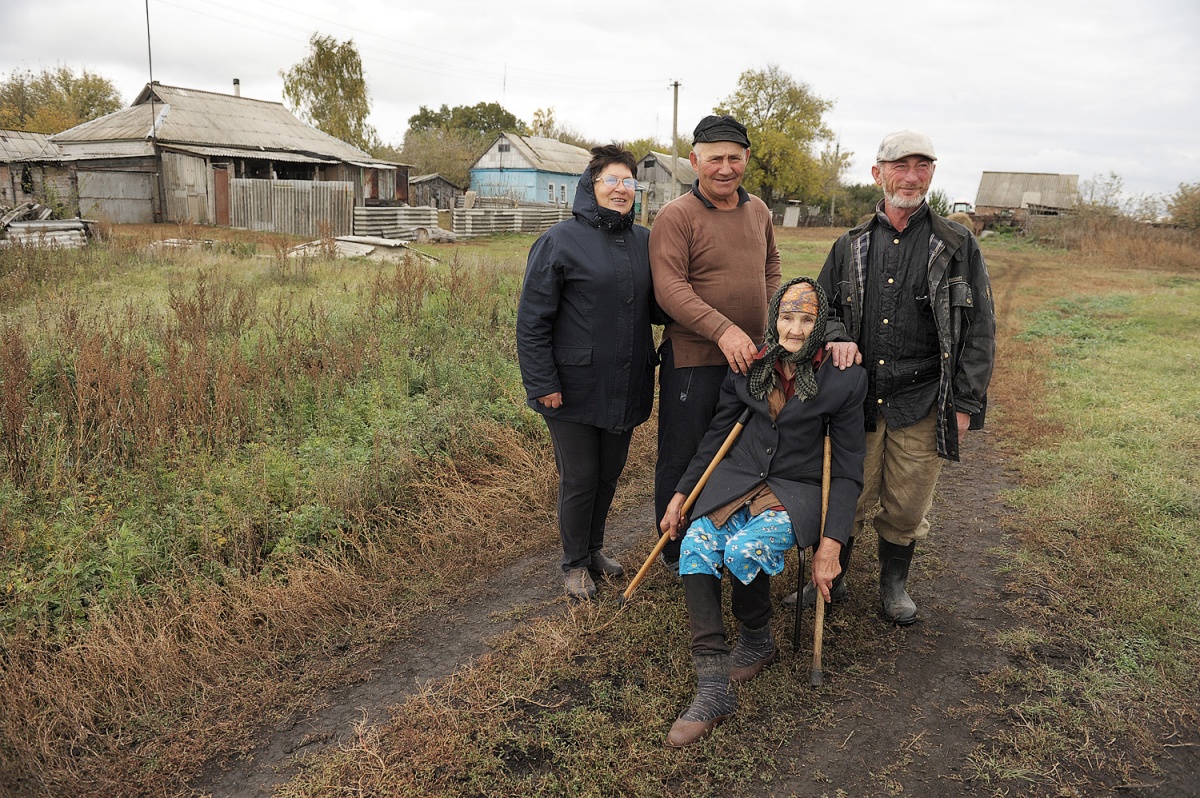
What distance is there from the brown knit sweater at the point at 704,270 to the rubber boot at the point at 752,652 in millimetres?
1273

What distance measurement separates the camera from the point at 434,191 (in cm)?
4531

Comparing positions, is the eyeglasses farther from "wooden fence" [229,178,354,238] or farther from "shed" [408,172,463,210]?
"shed" [408,172,463,210]

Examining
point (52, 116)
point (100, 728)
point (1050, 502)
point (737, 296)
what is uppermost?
point (52, 116)

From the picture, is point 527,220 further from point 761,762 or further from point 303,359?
point 761,762

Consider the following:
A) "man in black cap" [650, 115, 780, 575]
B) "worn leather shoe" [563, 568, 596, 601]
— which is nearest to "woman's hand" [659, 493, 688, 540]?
"man in black cap" [650, 115, 780, 575]

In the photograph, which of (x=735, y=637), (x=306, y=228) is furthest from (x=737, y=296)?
(x=306, y=228)

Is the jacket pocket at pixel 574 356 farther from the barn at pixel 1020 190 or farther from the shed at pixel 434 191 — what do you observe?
the barn at pixel 1020 190

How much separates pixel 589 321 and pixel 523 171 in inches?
1872

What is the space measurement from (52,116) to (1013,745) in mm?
52144

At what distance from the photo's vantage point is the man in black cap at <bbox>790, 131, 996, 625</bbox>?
11.2 feet

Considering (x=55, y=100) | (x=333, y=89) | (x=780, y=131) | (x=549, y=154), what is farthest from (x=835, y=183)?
(x=55, y=100)

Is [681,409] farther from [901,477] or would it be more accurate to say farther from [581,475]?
[901,477]

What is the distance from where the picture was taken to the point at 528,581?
4.24m

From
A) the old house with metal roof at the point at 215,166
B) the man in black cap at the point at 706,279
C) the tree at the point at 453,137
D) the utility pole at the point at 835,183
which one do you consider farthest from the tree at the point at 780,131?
the man in black cap at the point at 706,279
